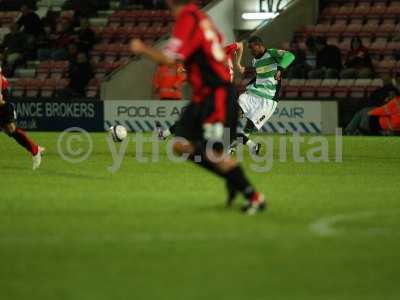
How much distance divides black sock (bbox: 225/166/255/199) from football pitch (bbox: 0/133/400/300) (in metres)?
0.22

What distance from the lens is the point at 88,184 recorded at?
545 inches

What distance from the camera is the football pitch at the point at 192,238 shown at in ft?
22.5

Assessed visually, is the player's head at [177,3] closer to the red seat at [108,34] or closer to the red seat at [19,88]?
the red seat at [19,88]

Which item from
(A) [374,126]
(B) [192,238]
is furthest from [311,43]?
(B) [192,238]

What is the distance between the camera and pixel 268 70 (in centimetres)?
1934

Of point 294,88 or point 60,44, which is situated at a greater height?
point 60,44

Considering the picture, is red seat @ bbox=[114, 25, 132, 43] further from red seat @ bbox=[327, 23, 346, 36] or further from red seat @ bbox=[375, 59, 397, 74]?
red seat @ bbox=[375, 59, 397, 74]

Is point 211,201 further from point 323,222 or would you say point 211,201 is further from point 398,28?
point 398,28

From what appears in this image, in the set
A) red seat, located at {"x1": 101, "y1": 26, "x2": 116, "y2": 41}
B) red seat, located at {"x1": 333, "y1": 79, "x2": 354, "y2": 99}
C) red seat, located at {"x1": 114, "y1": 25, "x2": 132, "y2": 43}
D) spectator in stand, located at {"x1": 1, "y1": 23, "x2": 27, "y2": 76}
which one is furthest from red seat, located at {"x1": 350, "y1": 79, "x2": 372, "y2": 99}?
spectator in stand, located at {"x1": 1, "y1": 23, "x2": 27, "y2": 76}

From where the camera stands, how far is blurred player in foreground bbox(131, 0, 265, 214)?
10055 mm

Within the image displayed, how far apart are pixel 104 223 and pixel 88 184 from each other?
4141mm

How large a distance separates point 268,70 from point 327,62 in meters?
8.18

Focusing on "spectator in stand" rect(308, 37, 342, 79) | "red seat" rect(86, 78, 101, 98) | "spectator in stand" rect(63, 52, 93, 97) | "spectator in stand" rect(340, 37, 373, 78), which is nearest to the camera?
"spectator in stand" rect(340, 37, 373, 78)

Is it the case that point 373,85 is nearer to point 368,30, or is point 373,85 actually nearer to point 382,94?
point 382,94
